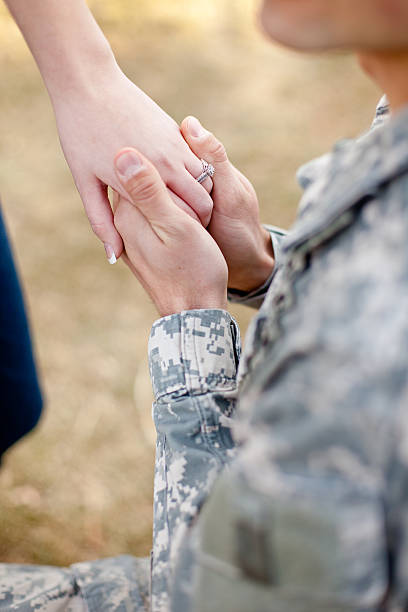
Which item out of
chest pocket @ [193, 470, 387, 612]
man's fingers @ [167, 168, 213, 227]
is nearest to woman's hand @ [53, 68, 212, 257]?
man's fingers @ [167, 168, 213, 227]

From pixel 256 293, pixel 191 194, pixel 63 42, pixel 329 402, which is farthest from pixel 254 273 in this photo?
pixel 329 402

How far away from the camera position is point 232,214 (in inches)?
35.8

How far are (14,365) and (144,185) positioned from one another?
1.67 feet

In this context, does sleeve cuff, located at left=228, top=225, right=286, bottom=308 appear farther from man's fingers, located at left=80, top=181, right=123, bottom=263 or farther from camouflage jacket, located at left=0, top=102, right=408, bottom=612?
camouflage jacket, located at left=0, top=102, right=408, bottom=612

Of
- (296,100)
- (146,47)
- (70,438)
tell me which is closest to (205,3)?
(146,47)

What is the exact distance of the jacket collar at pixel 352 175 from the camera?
440 mm

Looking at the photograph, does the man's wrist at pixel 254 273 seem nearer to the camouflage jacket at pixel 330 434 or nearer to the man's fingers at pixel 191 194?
the man's fingers at pixel 191 194

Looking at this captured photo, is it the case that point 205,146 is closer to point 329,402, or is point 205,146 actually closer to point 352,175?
point 352,175

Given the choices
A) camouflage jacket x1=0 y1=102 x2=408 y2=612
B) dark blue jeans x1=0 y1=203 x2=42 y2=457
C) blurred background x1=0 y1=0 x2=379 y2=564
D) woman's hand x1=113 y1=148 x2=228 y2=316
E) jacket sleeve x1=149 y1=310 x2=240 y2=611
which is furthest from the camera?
blurred background x1=0 y1=0 x2=379 y2=564

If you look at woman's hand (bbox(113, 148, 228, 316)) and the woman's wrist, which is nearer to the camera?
woman's hand (bbox(113, 148, 228, 316))

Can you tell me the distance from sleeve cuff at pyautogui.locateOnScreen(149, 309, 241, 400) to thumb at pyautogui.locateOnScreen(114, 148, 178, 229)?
15cm

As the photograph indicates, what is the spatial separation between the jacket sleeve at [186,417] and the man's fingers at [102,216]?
25cm

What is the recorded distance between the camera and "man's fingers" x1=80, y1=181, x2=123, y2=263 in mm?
917

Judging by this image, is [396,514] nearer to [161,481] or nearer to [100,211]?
[161,481]
